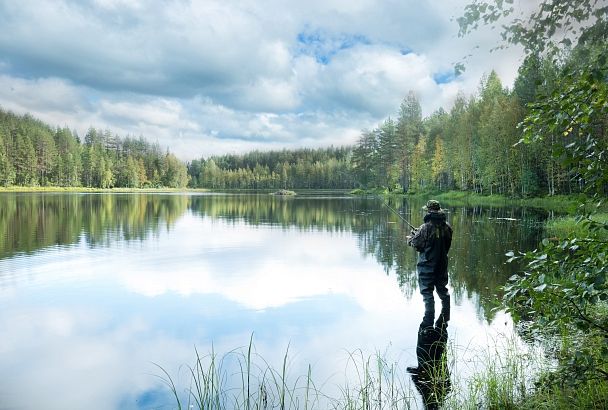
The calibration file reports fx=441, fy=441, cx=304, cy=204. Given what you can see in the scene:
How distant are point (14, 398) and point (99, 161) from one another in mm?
164732

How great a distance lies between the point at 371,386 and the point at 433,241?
13.2 feet

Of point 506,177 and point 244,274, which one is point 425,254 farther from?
point 506,177

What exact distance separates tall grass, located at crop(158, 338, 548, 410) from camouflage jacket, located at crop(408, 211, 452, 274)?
2.03 m

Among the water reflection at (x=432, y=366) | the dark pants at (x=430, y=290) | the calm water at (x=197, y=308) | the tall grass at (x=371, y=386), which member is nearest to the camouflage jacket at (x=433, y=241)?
the dark pants at (x=430, y=290)

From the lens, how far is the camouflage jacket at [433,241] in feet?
32.8

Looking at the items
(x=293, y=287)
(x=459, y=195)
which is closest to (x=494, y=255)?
(x=293, y=287)

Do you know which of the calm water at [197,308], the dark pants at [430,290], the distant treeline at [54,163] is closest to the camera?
the calm water at [197,308]

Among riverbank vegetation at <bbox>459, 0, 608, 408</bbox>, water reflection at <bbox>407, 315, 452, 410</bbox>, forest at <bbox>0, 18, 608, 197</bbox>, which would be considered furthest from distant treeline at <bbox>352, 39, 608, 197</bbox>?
riverbank vegetation at <bbox>459, 0, 608, 408</bbox>

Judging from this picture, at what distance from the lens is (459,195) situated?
231 ft

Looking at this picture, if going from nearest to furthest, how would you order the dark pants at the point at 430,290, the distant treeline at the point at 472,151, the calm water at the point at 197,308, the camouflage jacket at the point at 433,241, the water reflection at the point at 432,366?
the water reflection at the point at 432,366 → the calm water at the point at 197,308 → the camouflage jacket at the point at 433,241 → the dark pants at the point at 430,290 → the distant treeline at the point at 472,151

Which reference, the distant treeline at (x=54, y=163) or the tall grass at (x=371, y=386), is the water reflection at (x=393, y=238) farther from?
the distant treeline at (x=54, y=163)

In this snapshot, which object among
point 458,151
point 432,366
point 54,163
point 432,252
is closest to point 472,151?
point 458,151

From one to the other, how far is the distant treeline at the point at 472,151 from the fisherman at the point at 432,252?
15745mm

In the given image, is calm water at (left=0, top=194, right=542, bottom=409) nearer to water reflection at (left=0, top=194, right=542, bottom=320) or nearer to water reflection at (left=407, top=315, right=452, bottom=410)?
water reflection at (left=0, top=194, right=542, bottom=320)
